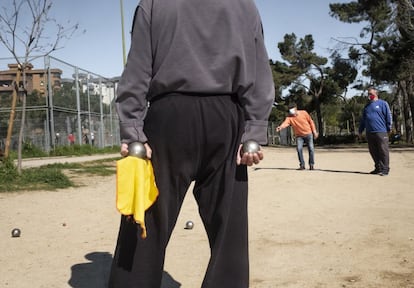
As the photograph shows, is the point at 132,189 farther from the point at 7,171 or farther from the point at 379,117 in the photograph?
the point at 379,117

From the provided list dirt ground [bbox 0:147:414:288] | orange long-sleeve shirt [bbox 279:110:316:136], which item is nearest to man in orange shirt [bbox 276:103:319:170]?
orange long-sleeve shirt [bbox 279:110:316:136]

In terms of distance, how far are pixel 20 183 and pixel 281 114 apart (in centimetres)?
5092

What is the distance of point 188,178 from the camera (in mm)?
2430

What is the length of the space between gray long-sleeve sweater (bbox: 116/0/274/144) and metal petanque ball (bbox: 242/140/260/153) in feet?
0.09

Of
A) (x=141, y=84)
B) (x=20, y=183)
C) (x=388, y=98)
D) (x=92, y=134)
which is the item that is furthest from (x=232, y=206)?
(x=388, y=98)

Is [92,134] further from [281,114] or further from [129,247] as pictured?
[281,114]

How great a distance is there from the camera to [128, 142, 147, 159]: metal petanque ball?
2283 millimetres

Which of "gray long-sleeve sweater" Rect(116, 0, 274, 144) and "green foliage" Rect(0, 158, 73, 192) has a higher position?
"gray long-sleeve sweater" Rect(116, 0, 274, 144)

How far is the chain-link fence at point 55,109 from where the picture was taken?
2459cm

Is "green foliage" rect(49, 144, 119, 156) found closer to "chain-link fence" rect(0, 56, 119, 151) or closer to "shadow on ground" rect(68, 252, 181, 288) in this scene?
"chain-link fence" rect(0, 56, 119, 151)

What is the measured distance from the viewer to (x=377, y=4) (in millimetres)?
28703

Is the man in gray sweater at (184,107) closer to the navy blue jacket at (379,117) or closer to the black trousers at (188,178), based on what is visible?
the black trousers at (188,178)

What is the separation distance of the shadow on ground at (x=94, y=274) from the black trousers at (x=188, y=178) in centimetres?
120

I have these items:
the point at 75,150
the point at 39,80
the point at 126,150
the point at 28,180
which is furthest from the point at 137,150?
the point at 75,150
